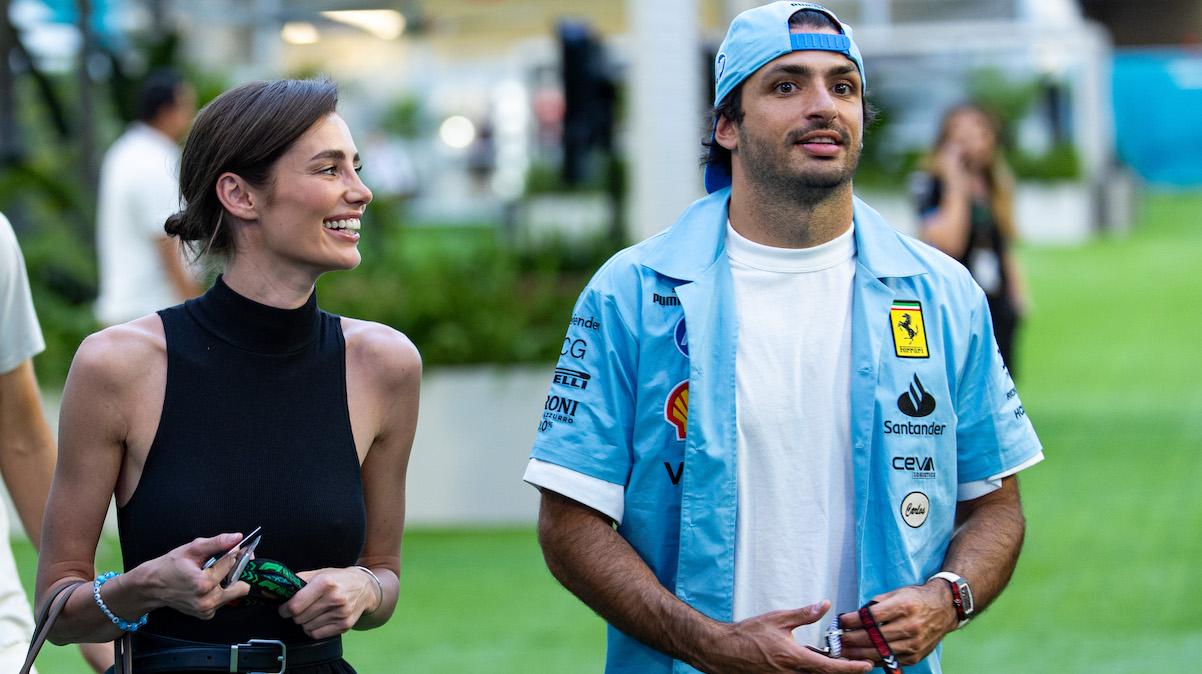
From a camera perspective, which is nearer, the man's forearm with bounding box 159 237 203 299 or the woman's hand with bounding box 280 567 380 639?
the woman's hand with bounding box 280 567 380 639

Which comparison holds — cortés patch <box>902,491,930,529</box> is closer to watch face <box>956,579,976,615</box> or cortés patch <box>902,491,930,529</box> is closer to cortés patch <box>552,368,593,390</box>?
watch face <box>956,579,976,615</box>

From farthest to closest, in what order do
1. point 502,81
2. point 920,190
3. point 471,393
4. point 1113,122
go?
1. point 502,81
2. point 1113,122
3. point 471,393
4. point 920,190

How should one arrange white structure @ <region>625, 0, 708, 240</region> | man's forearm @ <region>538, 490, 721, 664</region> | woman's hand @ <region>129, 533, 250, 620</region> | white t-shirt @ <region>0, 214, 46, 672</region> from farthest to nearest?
white structure @ <region>625, 0, 708, 240</region> < white t-shirt @ <region>0, 214, 46, 672</region> < man's forearm @ <region>538, 490, 721, 664</region> < woman's hand @ <region>129, 533, 250, 620</region>

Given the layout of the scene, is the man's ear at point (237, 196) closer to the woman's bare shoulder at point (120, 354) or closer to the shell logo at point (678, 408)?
the woman's bare shoulder at point (120, 354)

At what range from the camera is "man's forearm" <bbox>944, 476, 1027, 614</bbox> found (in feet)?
10.6

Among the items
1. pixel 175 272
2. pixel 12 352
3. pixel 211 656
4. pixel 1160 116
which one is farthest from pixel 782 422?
pixel 1160 116

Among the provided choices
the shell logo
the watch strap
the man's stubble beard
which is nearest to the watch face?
the watch strap

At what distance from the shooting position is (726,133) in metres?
3.44

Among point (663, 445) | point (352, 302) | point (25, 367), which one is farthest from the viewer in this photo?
point (352, 302)

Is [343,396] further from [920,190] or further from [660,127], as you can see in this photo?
[660,127]

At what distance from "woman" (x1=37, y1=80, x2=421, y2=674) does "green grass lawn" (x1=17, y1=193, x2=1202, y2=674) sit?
4.02 meters

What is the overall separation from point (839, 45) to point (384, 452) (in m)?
1.20

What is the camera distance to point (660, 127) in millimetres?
10547

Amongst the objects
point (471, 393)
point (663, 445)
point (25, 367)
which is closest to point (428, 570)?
point (471, 393)
